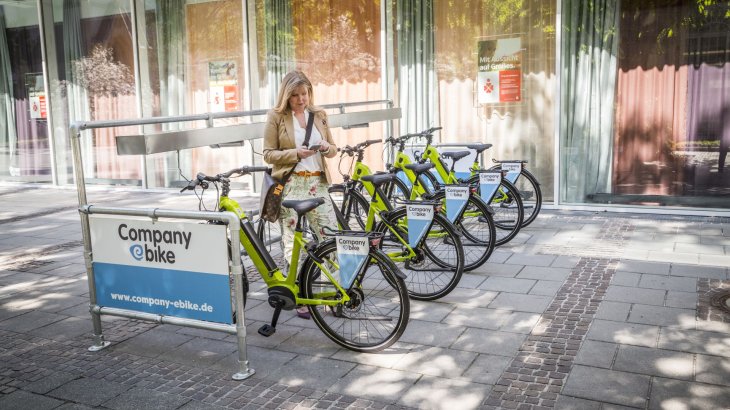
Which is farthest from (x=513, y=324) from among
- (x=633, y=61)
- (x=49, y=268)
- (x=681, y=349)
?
(x=633, y=61)

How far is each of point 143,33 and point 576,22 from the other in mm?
7282

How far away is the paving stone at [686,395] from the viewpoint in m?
3.70

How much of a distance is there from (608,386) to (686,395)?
40cm

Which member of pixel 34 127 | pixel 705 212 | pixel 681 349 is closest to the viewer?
pixel 681 349

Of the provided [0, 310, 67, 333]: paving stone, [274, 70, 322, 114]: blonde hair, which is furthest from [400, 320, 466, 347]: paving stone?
[0, 310, 67, 333]: paving stone

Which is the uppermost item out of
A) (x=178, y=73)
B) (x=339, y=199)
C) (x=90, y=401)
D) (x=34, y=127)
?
(x=178, y=73)

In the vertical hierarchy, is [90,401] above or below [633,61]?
below

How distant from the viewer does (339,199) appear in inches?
305

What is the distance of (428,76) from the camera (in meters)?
10.3

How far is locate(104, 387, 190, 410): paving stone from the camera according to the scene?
12.8 feet

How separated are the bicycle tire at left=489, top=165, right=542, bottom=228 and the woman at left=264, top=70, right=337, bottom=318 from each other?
3163mm

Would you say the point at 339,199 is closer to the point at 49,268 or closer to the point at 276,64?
the point at 49,268

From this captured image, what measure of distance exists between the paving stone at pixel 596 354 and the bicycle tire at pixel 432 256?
1268mm

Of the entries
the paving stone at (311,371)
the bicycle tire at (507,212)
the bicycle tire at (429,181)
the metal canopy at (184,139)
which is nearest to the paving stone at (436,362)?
the paving stone at (311,371)
